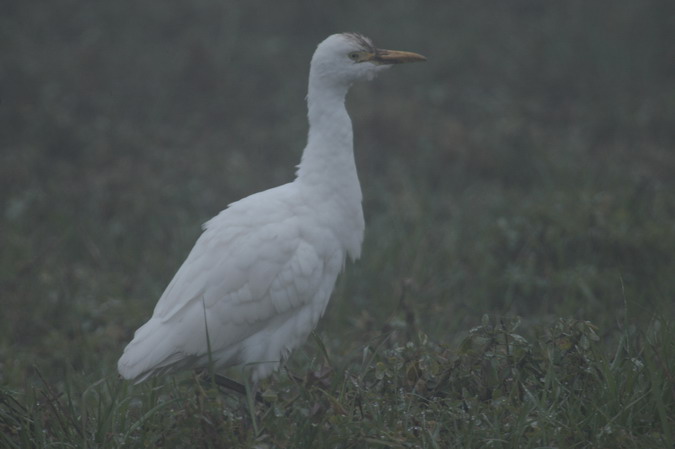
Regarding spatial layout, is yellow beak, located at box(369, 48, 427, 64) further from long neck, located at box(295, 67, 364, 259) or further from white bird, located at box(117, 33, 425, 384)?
long neck, located at box(295, 67, 364, 259)

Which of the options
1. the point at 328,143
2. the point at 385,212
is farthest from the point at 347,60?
the point at 385,212

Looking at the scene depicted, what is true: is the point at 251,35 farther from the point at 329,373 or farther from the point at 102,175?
the point at 329,373

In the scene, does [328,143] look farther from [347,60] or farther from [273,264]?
[273,264]

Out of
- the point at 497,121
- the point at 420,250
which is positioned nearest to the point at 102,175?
the point at 420,250

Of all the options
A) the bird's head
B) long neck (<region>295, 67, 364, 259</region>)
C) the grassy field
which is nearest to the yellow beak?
the bird's head

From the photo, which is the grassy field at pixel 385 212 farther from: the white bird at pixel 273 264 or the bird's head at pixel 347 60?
the bird's head at pixel 347 60

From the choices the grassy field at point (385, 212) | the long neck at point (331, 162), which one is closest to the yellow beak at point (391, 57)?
the long neck at point (331, 162)

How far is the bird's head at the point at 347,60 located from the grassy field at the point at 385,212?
1.28 metres

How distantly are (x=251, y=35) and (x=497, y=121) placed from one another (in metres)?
3.72

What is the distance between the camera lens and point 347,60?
12.6 feet

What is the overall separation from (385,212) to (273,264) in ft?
10.1

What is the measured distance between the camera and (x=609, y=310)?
179 inches

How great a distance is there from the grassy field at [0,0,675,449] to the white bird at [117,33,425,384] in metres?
0.21

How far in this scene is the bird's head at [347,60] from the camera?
381 centimetres
